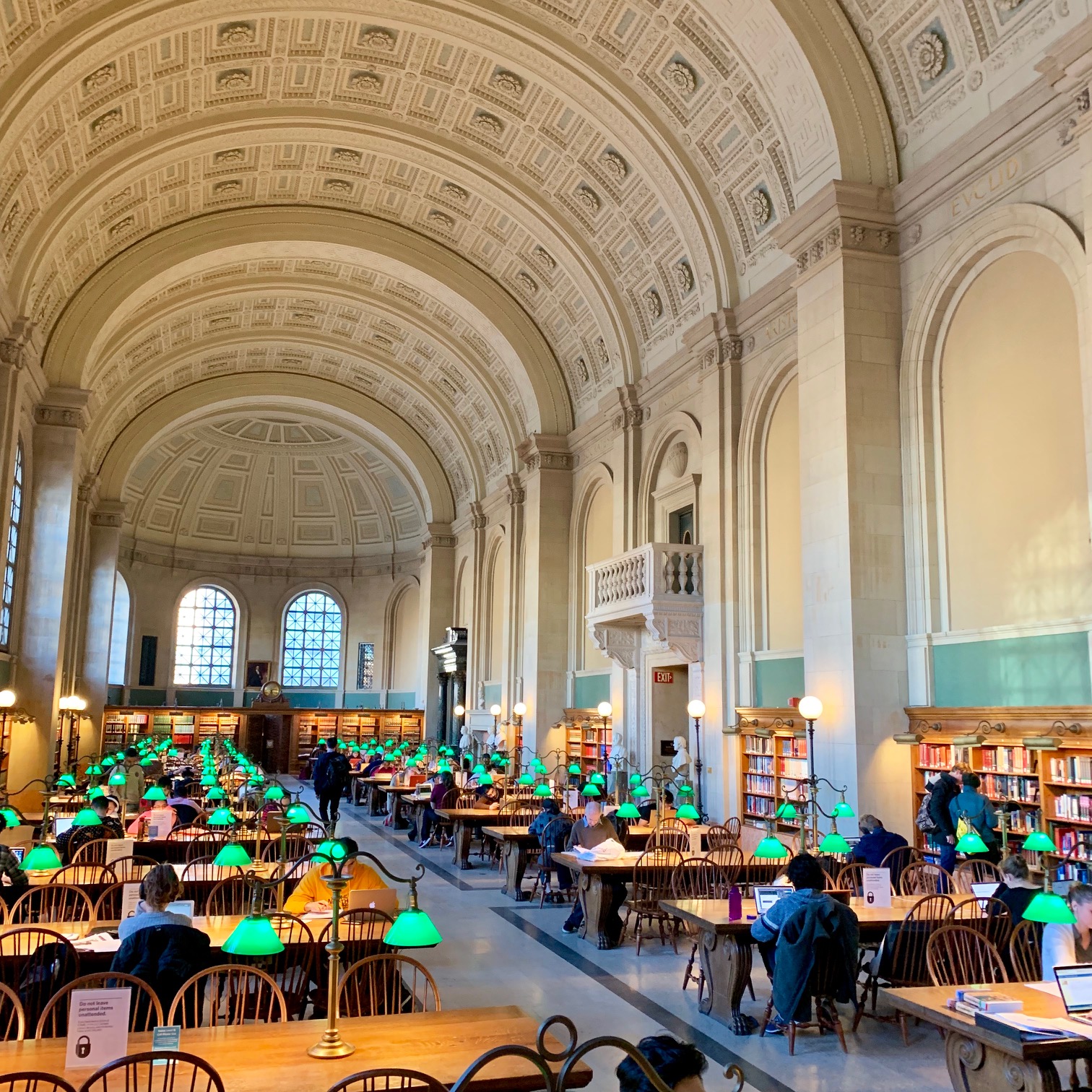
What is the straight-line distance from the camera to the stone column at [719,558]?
50.7 ft

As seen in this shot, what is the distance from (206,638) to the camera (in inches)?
1492

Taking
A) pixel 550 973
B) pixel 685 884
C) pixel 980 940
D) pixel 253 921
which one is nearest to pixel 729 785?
pixel 685 884

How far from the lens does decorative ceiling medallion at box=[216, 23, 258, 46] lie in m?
16.2

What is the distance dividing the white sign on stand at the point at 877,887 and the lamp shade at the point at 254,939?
4.92 meters

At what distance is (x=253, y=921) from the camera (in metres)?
3.90

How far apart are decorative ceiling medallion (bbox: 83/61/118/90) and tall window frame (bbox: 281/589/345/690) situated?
2516cm

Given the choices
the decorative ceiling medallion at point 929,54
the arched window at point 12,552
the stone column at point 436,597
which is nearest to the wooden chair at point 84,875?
the decorative ceiling medallion at point 929,54

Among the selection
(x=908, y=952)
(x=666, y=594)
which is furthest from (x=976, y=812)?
(x=666, y=594)

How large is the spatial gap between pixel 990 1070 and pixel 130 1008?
4041 mm

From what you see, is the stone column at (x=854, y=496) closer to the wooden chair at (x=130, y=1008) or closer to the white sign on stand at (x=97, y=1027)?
the wooden chair at (x=130, y=1008)

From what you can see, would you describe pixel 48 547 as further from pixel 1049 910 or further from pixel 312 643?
pixel 1049 910

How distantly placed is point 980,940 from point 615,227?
614 inches

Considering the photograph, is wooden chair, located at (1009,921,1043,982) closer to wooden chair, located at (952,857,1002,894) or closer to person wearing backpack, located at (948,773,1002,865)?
wooden chair, located at (952,857,1002,894)

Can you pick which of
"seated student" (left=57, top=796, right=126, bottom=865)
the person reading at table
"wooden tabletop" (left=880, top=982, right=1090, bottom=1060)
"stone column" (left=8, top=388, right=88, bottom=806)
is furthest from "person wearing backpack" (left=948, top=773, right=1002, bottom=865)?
"stone column" (left=8, top=388, right=88, bottom=806)
